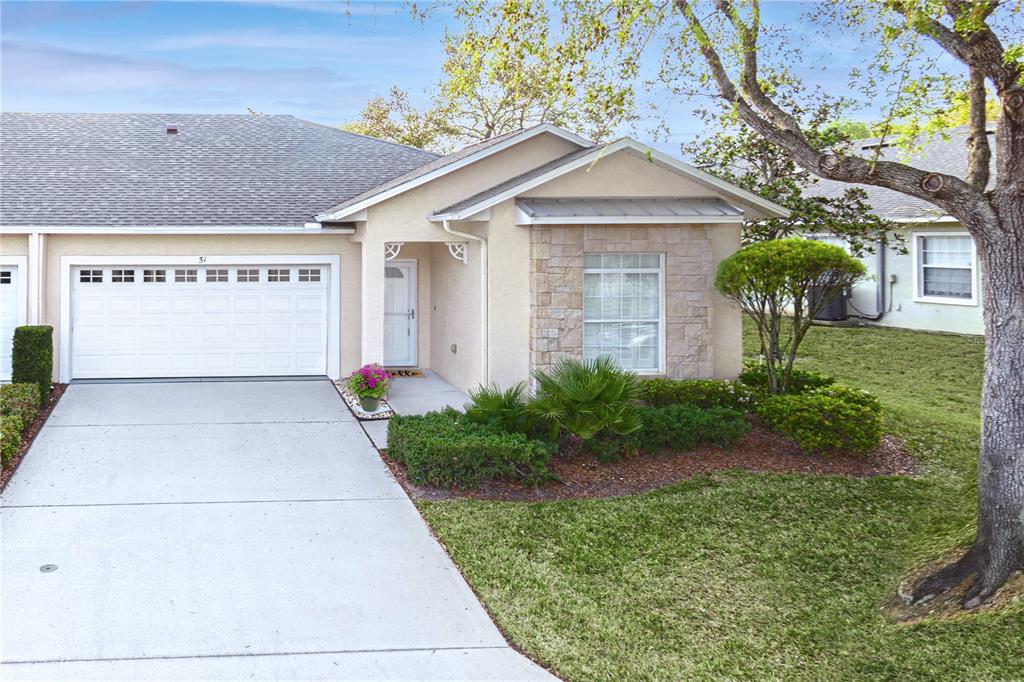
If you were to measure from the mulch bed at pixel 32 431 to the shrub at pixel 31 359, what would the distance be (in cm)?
22

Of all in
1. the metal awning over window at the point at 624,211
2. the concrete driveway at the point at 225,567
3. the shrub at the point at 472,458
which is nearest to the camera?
the concrete driveway at the point at 225,567

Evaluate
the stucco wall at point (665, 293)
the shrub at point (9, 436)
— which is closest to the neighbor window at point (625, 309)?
the stucco wall at point (665, 293)

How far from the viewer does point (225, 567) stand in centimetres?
801

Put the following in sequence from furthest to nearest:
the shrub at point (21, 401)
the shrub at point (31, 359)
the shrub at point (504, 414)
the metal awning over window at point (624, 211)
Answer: the shrub at point (31, 359), the metal awning over window at point (624, 211), the shrub at point (21, 401), the shrub at point (504, 414)

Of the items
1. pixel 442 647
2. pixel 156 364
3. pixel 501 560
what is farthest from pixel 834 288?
pixel 156 364

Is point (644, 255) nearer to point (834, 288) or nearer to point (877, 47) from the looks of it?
point (834, 288)

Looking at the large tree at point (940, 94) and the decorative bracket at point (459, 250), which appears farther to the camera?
the decorative bracket at point (459, 250)

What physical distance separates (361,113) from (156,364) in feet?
79.2

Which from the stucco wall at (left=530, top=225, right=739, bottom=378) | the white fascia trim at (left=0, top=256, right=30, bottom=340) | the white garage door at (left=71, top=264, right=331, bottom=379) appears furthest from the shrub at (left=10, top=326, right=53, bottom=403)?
the stucco wall at (left=530, top=225, right=739, bottom=378)

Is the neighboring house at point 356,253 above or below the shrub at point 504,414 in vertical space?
above

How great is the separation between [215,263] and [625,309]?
24.6 ft

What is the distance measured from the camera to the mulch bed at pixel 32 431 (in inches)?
416

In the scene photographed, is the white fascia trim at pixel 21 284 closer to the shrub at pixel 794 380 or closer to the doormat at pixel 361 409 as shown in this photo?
the doormat at pixel 361 409

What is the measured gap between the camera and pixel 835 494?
10.3 metres
